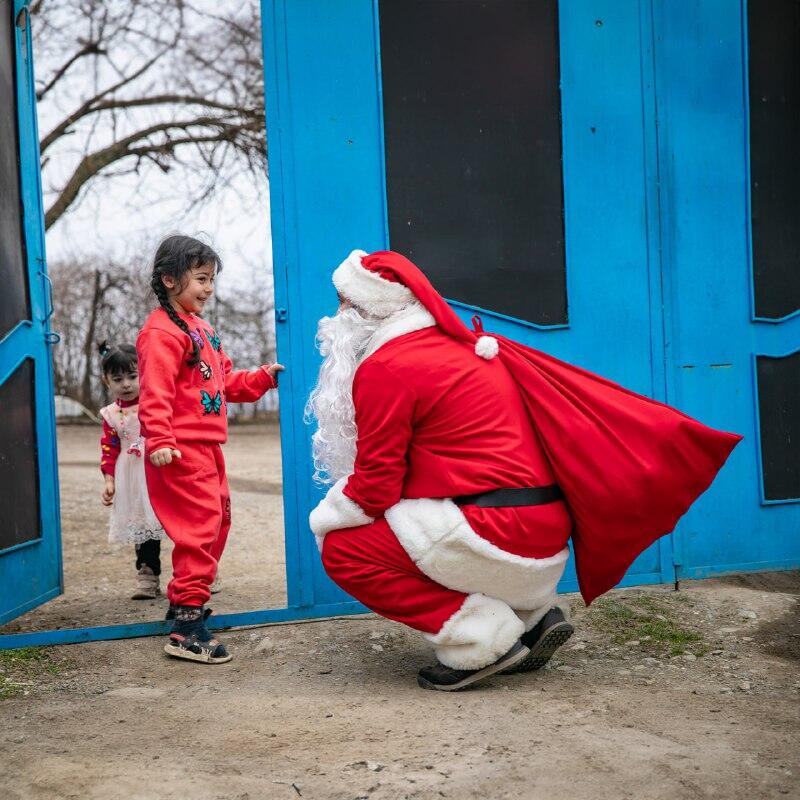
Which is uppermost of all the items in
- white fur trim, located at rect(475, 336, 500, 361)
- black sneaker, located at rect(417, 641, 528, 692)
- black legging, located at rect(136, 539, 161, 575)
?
white fur trim, located at rect(475, 336, 500, 361)

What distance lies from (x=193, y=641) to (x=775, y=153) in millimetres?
3248

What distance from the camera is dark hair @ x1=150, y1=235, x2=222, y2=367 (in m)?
3.65

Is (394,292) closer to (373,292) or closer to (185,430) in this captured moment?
(373,292)

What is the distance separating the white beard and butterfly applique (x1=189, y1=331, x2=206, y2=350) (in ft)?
2.20

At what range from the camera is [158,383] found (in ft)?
11.4

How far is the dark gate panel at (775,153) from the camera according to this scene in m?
4.38

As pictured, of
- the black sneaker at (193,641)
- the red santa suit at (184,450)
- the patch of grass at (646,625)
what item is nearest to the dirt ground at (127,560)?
the black sneaker at (193,641)

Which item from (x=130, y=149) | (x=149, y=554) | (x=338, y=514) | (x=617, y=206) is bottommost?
(x=149, y=554)

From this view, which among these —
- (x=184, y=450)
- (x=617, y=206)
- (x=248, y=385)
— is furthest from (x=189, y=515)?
(x=617, y=206)

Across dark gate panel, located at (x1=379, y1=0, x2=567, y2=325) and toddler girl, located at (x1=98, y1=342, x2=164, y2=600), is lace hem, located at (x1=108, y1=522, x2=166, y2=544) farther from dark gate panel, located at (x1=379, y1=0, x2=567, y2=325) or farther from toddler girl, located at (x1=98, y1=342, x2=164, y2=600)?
dark gate panel, located at (x1=379, y1=0, x2=567, y2=325)

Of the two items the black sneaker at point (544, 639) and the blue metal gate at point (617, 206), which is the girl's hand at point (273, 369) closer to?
the blue metal gate at point (617, 206)

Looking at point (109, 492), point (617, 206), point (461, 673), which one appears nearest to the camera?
point (461, 673)

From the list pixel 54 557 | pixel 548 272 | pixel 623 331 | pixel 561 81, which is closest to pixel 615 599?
pixel 623 331

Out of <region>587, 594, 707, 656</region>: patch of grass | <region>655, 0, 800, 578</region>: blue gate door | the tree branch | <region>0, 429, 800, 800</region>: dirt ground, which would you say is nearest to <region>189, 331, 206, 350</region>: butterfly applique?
<region>0, 429, 800, 800</region>: dirt ground
